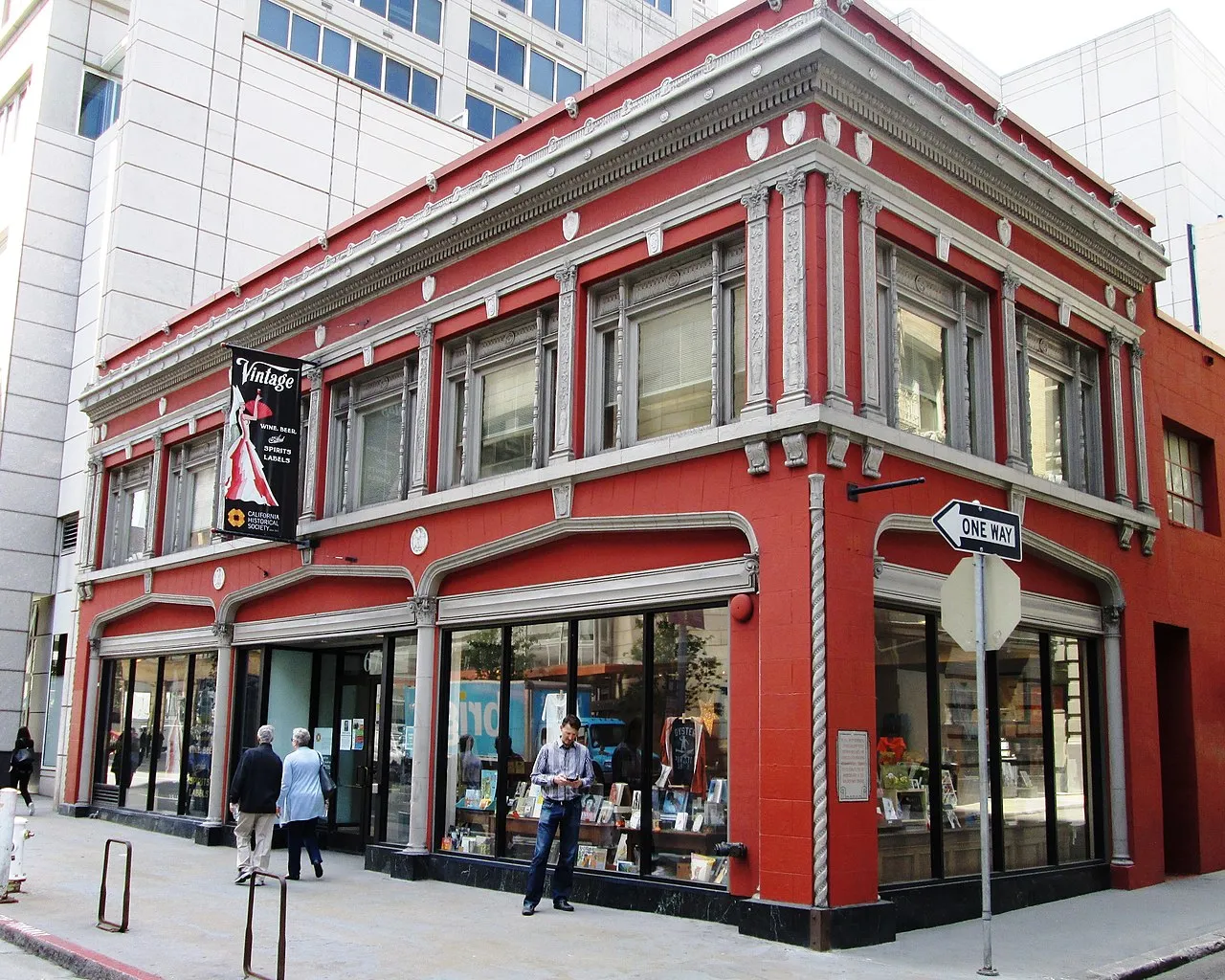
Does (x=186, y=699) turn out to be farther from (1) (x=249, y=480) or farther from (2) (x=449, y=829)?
(2) (x=449, y=829)

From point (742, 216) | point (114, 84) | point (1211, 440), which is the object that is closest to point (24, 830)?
point (742, 216)

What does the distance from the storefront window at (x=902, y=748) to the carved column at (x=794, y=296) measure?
8.35 feet

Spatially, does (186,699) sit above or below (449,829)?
above

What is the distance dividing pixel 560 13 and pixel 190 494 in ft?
84.2

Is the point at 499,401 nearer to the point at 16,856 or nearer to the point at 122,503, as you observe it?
the point at 16,856

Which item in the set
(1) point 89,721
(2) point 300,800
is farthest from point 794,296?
(1) point 89,721

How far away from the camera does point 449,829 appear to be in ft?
50.5

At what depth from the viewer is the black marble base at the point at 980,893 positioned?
463 inches

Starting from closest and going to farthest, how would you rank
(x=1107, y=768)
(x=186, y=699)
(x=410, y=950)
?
(x=410, y=950) < (x=1107, y=768) < (x=186, y=699)

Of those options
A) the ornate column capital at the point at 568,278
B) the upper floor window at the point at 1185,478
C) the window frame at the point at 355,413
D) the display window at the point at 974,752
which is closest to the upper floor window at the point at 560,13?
the window frame at the point at 355,413

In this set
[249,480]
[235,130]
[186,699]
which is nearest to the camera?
[249,480]

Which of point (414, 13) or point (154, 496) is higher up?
point (414, 13)

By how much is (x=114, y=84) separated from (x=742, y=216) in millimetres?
24181

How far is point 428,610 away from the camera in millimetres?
16016
